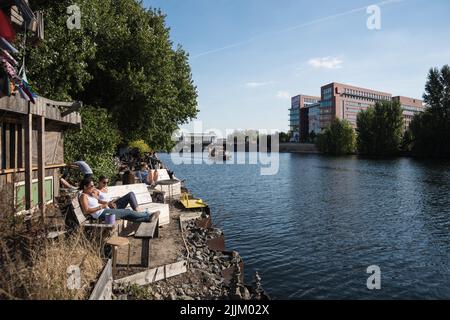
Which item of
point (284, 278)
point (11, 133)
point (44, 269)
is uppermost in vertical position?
point (11, 133)

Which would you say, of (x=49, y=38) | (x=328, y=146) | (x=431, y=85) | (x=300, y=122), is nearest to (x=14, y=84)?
(x=49, y=38)

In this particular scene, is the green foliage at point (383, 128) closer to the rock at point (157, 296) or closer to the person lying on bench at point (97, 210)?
the person lying on bench at point (97, 210)

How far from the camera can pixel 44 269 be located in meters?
5.09

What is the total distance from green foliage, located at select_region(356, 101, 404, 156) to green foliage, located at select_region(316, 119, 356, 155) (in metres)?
9.71

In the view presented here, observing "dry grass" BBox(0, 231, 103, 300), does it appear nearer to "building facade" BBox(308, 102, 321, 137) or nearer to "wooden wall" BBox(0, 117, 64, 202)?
"wooden wall" BBox(0, 117, 64, 202)

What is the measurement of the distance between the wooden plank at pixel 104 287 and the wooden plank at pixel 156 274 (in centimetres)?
71

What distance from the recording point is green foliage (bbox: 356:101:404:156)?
86.3 meters

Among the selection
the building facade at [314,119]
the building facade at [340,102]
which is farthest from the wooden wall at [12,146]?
the building facade at [314,119]

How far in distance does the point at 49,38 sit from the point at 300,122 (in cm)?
18181

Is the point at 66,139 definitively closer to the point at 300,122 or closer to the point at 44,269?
the point at 44,269

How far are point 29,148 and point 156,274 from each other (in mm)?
3869

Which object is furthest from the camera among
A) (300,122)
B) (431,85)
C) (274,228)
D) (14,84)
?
(300,122)

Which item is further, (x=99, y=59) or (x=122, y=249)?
(x=99, y=59)

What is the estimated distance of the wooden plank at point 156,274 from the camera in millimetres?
6633
